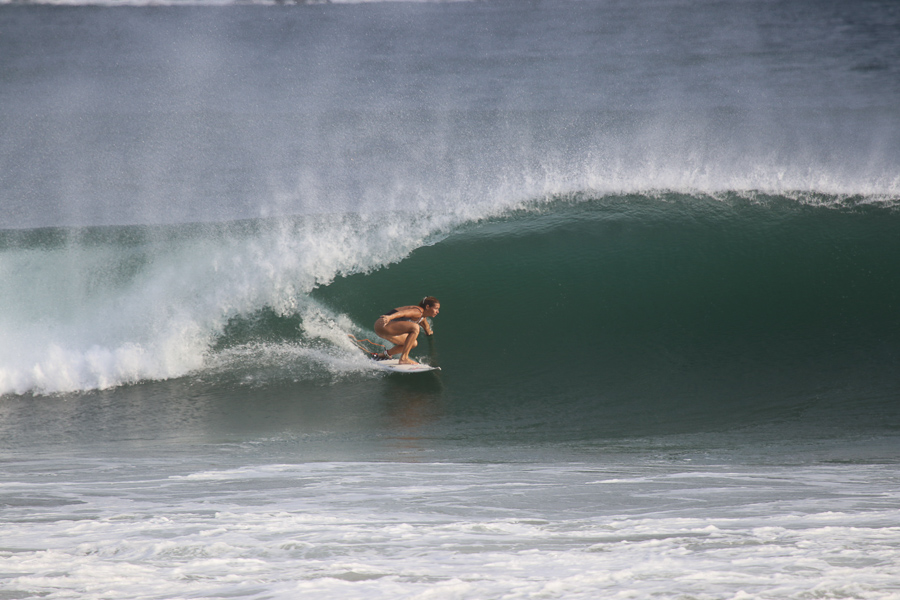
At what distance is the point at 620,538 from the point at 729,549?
0.35m

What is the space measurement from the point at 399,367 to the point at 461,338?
92 cm

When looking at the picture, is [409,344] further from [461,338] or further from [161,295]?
[161,295]

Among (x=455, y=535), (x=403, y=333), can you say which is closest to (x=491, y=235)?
(x=403, y=333)

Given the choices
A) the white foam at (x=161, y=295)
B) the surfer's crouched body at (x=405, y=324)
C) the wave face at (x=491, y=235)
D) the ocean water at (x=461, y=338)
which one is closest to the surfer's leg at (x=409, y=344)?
the surfer's crouched body at (x=405, y=324)

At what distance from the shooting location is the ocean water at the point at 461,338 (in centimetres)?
222

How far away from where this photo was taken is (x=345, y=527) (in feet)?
8.13

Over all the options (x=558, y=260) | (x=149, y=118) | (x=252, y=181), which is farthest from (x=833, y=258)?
(x=149, y=118)

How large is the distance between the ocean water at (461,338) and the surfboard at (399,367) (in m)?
0.10

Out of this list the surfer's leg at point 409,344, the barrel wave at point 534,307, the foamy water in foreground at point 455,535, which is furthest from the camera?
the surfer's leg at point 409,344

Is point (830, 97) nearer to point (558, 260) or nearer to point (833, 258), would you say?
point (833, 258)

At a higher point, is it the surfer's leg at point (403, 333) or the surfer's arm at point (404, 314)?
the surfer's arm at point (404, 314)

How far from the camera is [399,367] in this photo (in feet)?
18.7

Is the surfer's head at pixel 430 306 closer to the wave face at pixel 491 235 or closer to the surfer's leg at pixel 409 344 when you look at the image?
the surfer's leg at pixel 409 344

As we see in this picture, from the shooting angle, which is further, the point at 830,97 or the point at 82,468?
the point at 830,97
